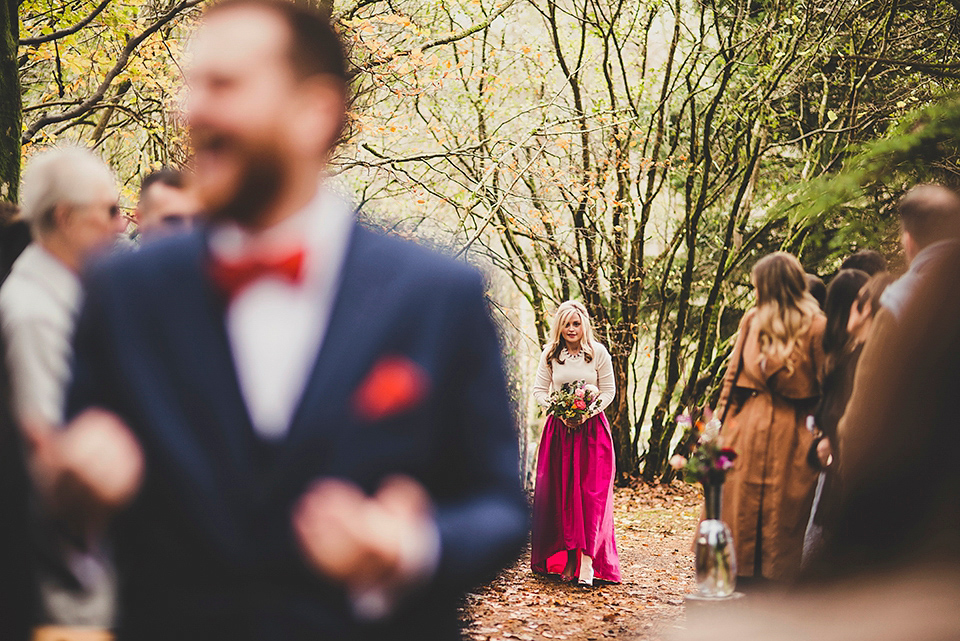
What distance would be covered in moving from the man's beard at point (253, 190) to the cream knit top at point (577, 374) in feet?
25.4

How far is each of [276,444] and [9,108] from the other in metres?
6.17

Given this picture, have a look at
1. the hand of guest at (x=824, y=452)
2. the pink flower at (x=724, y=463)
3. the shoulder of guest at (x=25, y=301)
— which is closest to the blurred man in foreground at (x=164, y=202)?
the shoulder of guest at (x=25, y=301)

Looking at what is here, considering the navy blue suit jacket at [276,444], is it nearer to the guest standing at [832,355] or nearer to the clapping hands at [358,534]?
the clapping hands at [358,534]

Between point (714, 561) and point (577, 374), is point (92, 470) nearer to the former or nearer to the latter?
point (714, 561)

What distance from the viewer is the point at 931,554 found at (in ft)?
2.55

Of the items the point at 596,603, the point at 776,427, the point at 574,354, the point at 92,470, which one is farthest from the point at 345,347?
the point at 574,354

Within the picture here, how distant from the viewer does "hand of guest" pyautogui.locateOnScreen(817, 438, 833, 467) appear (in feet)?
15.8

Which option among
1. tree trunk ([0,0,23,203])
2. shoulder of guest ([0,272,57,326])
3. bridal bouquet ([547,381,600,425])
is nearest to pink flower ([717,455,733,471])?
bridal bouquet ([547,381,600,425])

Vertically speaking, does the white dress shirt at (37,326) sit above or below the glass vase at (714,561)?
above

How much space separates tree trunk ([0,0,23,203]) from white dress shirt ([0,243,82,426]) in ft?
12.5

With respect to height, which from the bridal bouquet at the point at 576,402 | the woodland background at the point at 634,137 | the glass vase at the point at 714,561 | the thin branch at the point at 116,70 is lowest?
the glass vase at the point at 714,561

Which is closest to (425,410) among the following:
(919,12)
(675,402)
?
(919,12)

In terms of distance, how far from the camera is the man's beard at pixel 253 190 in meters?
1.18

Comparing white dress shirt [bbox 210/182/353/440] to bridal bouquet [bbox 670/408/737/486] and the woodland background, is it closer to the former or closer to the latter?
bridal bouquet [bbox 670/408/737/486]
